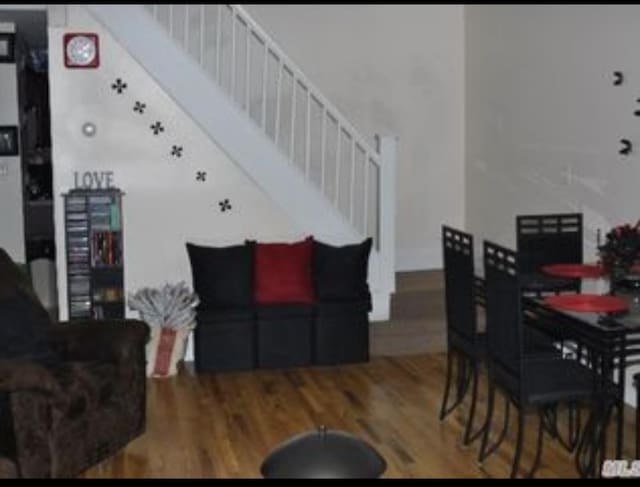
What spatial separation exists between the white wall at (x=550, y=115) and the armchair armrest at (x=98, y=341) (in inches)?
120

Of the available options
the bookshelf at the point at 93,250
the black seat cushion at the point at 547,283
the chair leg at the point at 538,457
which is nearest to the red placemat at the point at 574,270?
the black seat cushion at the point at 547,283

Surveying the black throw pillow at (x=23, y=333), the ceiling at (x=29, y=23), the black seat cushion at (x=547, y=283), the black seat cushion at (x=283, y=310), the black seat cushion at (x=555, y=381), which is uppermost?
the ceiling at (x=29, y=23)

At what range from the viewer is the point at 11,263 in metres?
4.57

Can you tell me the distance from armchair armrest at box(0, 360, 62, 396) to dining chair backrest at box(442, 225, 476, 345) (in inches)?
83.9

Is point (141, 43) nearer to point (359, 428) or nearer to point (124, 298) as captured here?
point (124, 298)

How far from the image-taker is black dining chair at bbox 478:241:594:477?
3.93 meters

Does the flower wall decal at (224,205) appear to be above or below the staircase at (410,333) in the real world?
above

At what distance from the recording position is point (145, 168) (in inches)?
244

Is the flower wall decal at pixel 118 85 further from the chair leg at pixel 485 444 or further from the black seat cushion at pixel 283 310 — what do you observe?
the chair leg at pixel 485 444

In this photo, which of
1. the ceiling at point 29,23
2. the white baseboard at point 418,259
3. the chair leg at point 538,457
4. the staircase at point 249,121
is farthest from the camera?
the white baseboard at point 418,259

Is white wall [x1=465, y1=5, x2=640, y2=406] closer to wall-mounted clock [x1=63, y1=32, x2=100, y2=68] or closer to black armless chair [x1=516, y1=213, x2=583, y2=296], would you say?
black armless chair [x1=516, y1=213, x2=583, y2=296]

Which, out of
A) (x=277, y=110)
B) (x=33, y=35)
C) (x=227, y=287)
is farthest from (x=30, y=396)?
(x=33, y=35)

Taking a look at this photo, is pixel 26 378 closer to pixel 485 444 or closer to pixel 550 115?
pixel 485 444

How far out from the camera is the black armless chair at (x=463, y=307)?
15.0 feet
